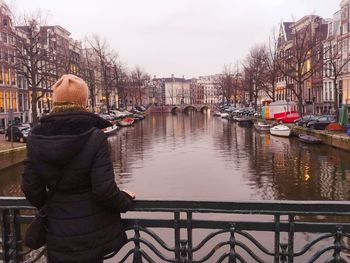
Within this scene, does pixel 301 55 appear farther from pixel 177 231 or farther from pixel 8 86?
pixel 177 231

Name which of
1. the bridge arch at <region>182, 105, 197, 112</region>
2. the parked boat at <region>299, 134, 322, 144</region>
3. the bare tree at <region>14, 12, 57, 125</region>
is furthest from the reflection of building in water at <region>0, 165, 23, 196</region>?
the bridge arch at <region>182, 105, 197, 112</region>

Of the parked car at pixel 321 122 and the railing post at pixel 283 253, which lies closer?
the railing post at pixel 283 253

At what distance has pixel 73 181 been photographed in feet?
9.76

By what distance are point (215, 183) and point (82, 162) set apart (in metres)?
19.7

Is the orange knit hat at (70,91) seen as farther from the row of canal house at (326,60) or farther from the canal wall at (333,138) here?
the row of canal house at (326,60)

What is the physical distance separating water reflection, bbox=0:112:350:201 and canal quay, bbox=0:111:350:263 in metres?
0.05

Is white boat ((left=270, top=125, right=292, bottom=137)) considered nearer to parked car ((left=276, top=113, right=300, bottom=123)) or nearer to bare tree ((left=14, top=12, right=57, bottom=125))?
parked car ((left=276, top=113, right=300, bottom=123))

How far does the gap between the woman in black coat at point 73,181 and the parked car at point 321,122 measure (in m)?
40.1

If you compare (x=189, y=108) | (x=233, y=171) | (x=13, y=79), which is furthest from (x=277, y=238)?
(x=189, y=108)

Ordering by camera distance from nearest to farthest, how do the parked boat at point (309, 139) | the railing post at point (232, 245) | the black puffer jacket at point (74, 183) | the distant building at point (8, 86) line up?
the black puffer jacket at point (74, 183)
the railing post at point (232, 245)
the parked boat at point (309, 139)
the distant building at point (8, 86)

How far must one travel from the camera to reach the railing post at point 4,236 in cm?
389

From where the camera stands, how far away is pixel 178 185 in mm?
21719

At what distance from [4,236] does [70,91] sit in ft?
5.54

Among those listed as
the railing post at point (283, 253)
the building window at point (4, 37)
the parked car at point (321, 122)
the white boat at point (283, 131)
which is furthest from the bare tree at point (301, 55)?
the railing post at point (283, 253)
